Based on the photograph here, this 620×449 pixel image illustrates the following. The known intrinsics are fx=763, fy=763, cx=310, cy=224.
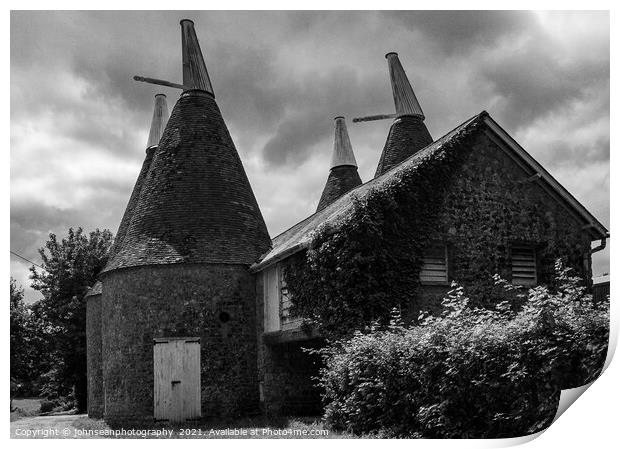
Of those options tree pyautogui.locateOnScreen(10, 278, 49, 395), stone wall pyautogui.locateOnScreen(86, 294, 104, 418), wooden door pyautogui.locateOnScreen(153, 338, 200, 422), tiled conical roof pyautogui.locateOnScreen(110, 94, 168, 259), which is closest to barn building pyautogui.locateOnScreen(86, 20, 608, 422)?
wooden door pyautogui.locateOnScreen(153, 338, 200, 422)

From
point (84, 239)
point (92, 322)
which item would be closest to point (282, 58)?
point (92, 322)

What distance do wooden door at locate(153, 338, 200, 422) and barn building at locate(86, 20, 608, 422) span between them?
25mm

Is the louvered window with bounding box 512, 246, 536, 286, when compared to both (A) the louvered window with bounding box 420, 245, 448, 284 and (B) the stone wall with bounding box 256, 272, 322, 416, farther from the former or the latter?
(B) the stone wall with bounding box 256, 272, 322, 416

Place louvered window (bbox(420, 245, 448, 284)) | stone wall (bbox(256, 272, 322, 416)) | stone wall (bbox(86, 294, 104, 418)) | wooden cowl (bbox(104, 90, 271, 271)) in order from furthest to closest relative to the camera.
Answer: stone wall (bbox(86, 294, 104, 418)), wooden cowl (bbox(104, 90, 271, 271)), stone wall (bbox(256, 272, 322, 416)), louvered window (bbox(420, 245, 448, 284))

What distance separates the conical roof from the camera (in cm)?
2012

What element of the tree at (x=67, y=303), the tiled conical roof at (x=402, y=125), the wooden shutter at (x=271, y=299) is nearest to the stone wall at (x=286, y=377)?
the wooden shutter at (x=271, y=299)

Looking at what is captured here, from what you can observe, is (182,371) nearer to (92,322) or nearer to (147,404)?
(147,404)

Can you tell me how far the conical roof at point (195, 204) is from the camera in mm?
20125

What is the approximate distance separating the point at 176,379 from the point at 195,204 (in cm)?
477

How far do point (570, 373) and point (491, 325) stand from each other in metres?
1.30

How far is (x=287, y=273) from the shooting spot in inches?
723

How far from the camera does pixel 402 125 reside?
88.3 feet

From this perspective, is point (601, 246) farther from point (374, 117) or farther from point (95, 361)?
point (95, 361)

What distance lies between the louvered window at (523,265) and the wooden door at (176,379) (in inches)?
317
